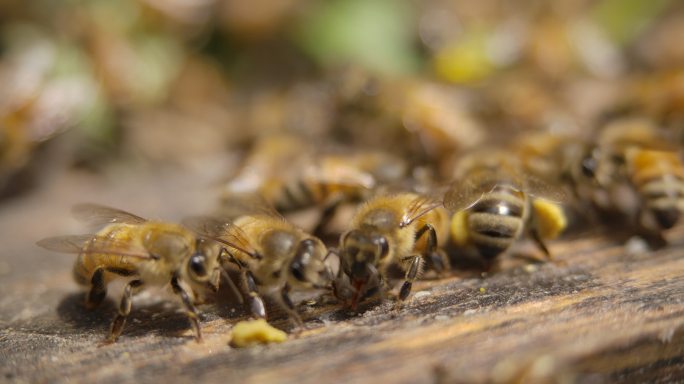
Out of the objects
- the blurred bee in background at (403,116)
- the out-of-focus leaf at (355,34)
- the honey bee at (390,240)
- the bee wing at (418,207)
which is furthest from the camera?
the out-of-focus leaf at (355,34)

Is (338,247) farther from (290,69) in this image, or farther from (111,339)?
(290,69)

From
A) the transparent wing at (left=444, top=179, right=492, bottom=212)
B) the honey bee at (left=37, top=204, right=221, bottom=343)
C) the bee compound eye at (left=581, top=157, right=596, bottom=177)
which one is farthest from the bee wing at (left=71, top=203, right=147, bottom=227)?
the bee compound eye at (left=581, top=157, right=596, bottom=177)

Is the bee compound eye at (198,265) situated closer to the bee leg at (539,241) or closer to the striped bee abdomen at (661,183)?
the bee leg at (539,241)

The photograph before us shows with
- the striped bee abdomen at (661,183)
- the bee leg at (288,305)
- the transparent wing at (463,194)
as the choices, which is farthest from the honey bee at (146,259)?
the striped bee abdomen at (661,183)

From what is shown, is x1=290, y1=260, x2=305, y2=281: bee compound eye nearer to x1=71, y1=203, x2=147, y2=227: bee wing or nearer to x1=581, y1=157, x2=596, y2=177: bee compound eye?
x1=71, y1=203, x2=147, y2=227: bee wing

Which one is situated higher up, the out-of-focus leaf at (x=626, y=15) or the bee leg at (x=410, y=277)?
the out-of-focus leaf at (x=626, y=15)

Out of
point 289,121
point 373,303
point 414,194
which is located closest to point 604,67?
point 289,121

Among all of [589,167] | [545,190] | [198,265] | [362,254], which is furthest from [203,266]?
[589,167]
